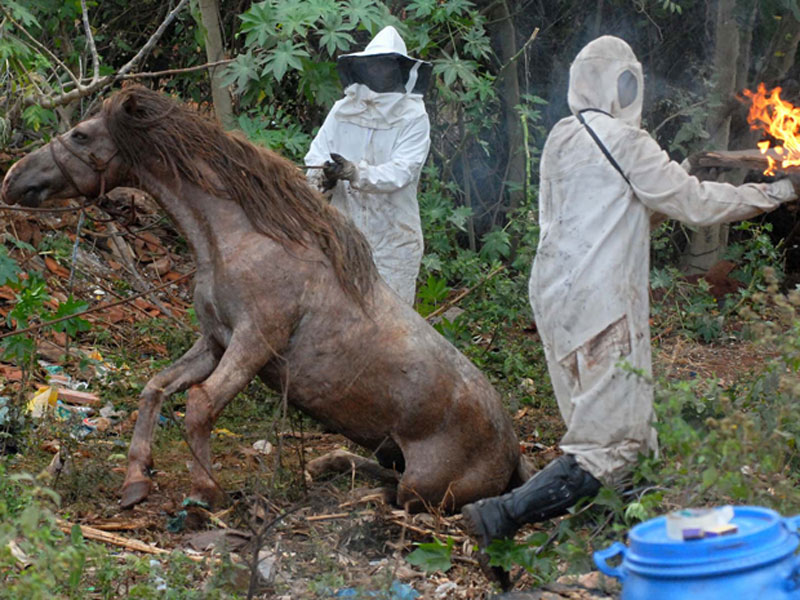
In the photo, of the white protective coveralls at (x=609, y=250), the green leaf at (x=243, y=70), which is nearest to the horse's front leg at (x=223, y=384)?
the white protective coveralls at (x=609, y=250)

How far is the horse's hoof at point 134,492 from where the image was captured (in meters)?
5.66

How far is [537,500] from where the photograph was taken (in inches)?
196

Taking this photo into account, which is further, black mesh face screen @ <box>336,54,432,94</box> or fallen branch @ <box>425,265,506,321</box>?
fallen branch @ <box>425,265,506,321</box>

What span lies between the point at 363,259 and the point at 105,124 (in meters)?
1.43

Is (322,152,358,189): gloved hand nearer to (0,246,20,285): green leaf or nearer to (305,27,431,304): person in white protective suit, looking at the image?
(305,27,431,304): person in white protective suit

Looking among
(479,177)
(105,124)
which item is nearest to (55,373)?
(105,124)

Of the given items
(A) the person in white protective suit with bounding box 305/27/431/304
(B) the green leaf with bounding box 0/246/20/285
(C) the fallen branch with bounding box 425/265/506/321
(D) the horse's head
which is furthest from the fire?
(B) the green leaf with bounding box 0/246/20/285

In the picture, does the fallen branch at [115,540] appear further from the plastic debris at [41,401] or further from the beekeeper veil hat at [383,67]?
the beekeeper veil hat at [383,67]

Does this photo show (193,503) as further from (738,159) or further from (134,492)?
(738,159)

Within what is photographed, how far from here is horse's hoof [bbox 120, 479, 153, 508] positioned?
5664 mm

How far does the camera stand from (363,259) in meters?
5.88

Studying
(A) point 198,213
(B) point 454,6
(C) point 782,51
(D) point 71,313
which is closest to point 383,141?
(A) point 198,213

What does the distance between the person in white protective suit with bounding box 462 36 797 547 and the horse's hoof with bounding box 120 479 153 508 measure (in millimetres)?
1680

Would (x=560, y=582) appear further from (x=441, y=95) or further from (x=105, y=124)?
(x=441, y=95)
